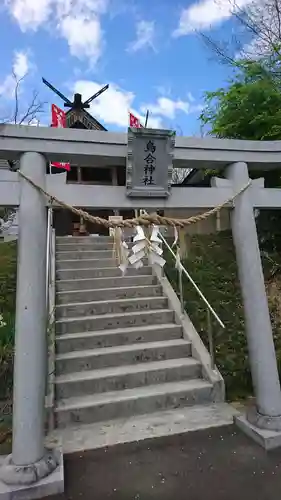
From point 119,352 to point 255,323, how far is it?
1.80 metres

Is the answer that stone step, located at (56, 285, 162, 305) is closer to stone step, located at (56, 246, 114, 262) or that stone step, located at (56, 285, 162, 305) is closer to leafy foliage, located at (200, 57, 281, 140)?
stone step, located at (56, 246, 114, 262)

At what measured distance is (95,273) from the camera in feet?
20.1

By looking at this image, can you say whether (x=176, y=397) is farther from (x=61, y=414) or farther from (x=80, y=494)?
(x=80, y=494)

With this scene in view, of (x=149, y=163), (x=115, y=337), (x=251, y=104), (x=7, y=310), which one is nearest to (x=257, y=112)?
(x=251, y=104)

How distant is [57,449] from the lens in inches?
114

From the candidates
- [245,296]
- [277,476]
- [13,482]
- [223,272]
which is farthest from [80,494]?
[223,272]

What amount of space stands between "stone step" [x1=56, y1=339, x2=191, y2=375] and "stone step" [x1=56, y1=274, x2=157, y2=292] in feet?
4.65

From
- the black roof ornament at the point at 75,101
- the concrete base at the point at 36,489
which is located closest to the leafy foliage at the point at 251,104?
the concrete base at the point at 36,489

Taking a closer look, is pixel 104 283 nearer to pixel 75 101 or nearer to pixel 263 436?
pixel 263 436

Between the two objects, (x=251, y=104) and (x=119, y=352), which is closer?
(x=119, y=352)

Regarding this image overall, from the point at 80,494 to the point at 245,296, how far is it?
222 cm

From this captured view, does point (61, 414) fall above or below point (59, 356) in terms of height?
below

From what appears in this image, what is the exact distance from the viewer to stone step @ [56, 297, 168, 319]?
16.3 ft

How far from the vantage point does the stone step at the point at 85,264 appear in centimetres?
628
